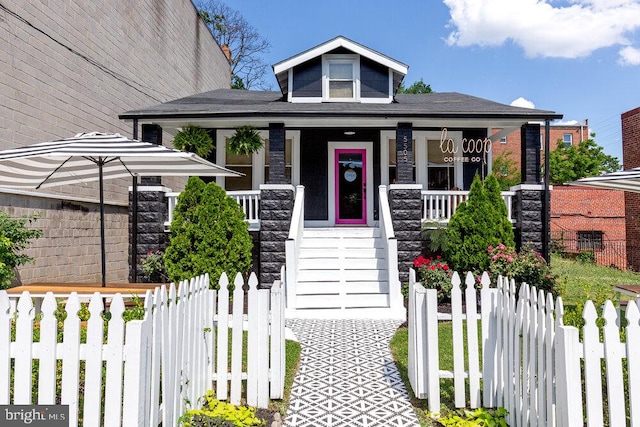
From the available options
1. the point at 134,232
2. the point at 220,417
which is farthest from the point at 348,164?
the point at 220,417

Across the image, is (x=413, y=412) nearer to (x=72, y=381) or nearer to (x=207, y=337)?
(x=207, y=337)

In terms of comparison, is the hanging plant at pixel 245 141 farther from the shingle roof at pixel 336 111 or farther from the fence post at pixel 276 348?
the fence post at pixel 276 348

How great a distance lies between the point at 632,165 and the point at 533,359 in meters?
15.5

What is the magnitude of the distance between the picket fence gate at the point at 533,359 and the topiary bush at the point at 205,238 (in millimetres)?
5215

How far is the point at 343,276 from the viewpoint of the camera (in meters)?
9.40

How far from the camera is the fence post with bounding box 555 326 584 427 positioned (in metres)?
2.60

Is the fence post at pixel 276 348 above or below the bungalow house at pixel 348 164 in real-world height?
below

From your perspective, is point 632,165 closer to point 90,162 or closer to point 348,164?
point 348,164

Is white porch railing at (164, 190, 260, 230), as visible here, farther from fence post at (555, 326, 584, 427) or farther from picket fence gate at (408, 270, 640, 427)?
fence post at (555, 326, 584, 427)

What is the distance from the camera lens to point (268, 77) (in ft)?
112

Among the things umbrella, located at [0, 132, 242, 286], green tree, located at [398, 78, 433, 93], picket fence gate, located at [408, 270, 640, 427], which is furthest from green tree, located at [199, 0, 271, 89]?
picket fence gate, located at [408, 270, 640, 427]

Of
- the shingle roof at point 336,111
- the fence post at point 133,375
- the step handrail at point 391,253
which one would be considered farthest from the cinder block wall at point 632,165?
the fence post at point 133,375

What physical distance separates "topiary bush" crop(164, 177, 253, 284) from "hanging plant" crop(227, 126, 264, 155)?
2606mm

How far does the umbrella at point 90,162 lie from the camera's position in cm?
508
